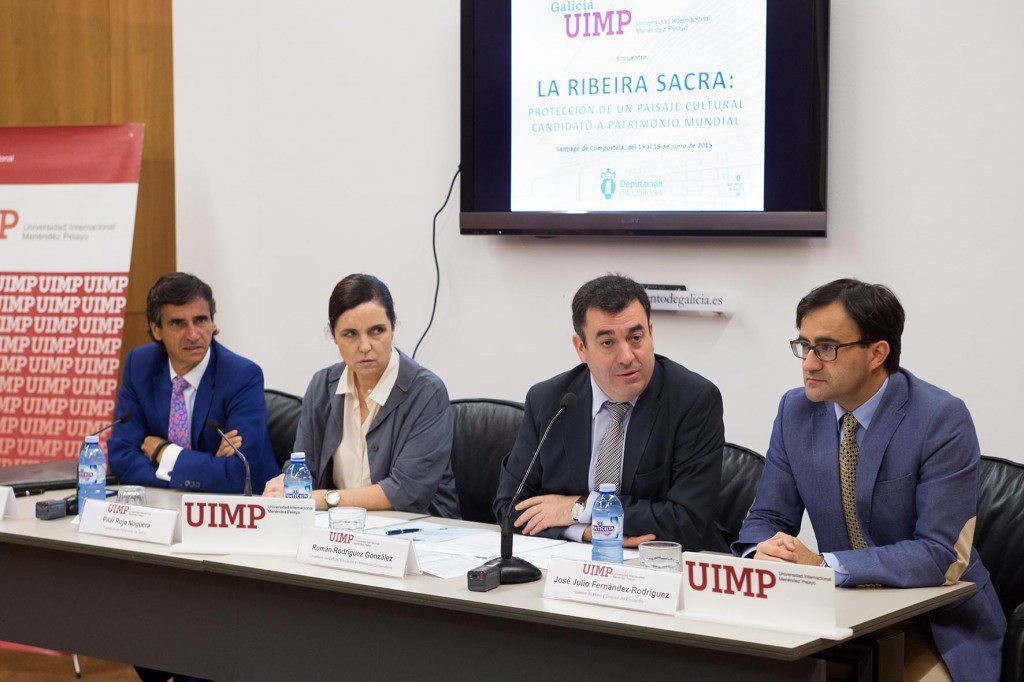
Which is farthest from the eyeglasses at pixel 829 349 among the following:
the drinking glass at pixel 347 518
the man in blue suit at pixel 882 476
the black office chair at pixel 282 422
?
the black office chair at pixel 282 422

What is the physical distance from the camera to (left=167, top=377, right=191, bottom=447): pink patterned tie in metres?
3.68

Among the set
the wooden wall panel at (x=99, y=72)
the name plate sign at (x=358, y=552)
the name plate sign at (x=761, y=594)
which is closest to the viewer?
the name plate sign at (x=761, y=594)

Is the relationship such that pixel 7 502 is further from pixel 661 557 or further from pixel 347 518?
pixel 661 557

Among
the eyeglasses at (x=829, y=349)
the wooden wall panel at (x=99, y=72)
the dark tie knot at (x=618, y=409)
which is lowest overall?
the dark tie knot at (x=618, y=409)

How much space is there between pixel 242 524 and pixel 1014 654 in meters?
1.68

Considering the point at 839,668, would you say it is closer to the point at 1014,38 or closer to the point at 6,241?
the point at 1014,38

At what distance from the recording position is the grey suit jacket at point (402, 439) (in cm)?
321

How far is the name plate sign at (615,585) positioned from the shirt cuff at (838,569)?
0.36 m

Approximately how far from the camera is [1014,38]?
3.33 m

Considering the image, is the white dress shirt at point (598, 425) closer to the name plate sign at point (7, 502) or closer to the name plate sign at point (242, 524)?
the name plate sign at point (242, 524)

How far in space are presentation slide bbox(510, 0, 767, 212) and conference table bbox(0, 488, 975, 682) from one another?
1481mm

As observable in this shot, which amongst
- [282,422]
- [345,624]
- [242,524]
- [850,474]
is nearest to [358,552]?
[345,624]

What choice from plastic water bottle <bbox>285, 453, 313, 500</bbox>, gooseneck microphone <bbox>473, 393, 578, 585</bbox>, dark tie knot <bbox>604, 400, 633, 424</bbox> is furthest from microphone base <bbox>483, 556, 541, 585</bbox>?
plastic water bottle <bbox>285, 453, 313, 500</bbox>

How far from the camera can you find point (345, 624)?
241cm
